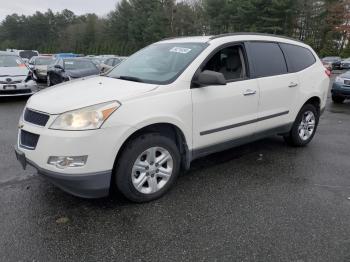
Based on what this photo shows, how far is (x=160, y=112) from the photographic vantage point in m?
3.39

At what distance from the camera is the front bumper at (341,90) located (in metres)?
10.8

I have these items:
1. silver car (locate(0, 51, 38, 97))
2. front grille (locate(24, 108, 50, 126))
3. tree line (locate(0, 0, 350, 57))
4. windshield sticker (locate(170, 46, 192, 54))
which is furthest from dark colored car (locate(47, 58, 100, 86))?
tree line (locate(0, 0, 350, 57))

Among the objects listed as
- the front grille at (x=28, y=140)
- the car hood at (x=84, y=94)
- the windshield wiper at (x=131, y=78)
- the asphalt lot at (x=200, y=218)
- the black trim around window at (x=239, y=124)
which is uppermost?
the windshield wiper at (x=131, y=78)

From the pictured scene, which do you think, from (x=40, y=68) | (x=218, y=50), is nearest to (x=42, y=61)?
(x=40, y=68)

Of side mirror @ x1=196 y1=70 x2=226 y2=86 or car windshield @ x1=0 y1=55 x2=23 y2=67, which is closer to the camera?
side mirror @ x1=196 y1=70 x2=226 y2=86

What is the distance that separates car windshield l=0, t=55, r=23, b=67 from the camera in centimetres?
1080

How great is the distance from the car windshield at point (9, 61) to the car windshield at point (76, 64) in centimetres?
174

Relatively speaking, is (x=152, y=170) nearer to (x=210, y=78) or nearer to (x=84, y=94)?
(x=84, y=94)

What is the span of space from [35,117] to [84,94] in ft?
1.72

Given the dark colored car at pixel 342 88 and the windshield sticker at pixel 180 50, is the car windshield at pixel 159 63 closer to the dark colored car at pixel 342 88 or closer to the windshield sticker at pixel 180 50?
the windshield sticker at pixel 180 50

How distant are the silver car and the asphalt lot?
6012mm

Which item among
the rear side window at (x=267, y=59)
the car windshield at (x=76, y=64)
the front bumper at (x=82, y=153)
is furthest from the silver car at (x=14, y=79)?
the rear side window at (x=267, y=59)

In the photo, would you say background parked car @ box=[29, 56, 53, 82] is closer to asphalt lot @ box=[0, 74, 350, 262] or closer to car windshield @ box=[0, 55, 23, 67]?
car windshield @ box=[0, 55, 23, 67]

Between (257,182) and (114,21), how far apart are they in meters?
68.7
